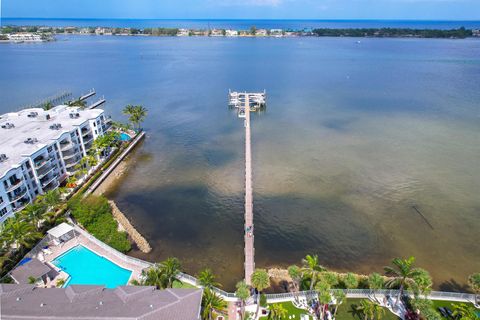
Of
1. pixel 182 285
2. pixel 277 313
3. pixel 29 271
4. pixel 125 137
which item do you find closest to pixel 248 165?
pixel 182 285

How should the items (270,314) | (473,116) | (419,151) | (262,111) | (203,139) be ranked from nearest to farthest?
1. (270,314)
2. (419,151)
3. (203,139)
4. (473,116)
5. (262,111)

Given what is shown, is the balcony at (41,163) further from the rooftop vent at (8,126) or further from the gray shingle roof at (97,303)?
the gray shingle roof at (97,303)

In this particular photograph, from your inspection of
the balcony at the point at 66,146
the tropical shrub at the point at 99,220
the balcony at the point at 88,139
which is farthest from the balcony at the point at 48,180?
the balcony at the point at 88,139

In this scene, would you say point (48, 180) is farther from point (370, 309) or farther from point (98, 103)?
point (98, 103)

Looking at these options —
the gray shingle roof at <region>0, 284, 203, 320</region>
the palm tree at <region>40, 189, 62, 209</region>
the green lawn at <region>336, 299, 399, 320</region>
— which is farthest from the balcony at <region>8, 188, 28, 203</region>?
the green lawn at <region>336, 299, 399, 320</region>

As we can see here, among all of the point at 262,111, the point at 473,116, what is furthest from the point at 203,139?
the point at 473,116

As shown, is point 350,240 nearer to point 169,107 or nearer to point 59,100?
point 169,107
